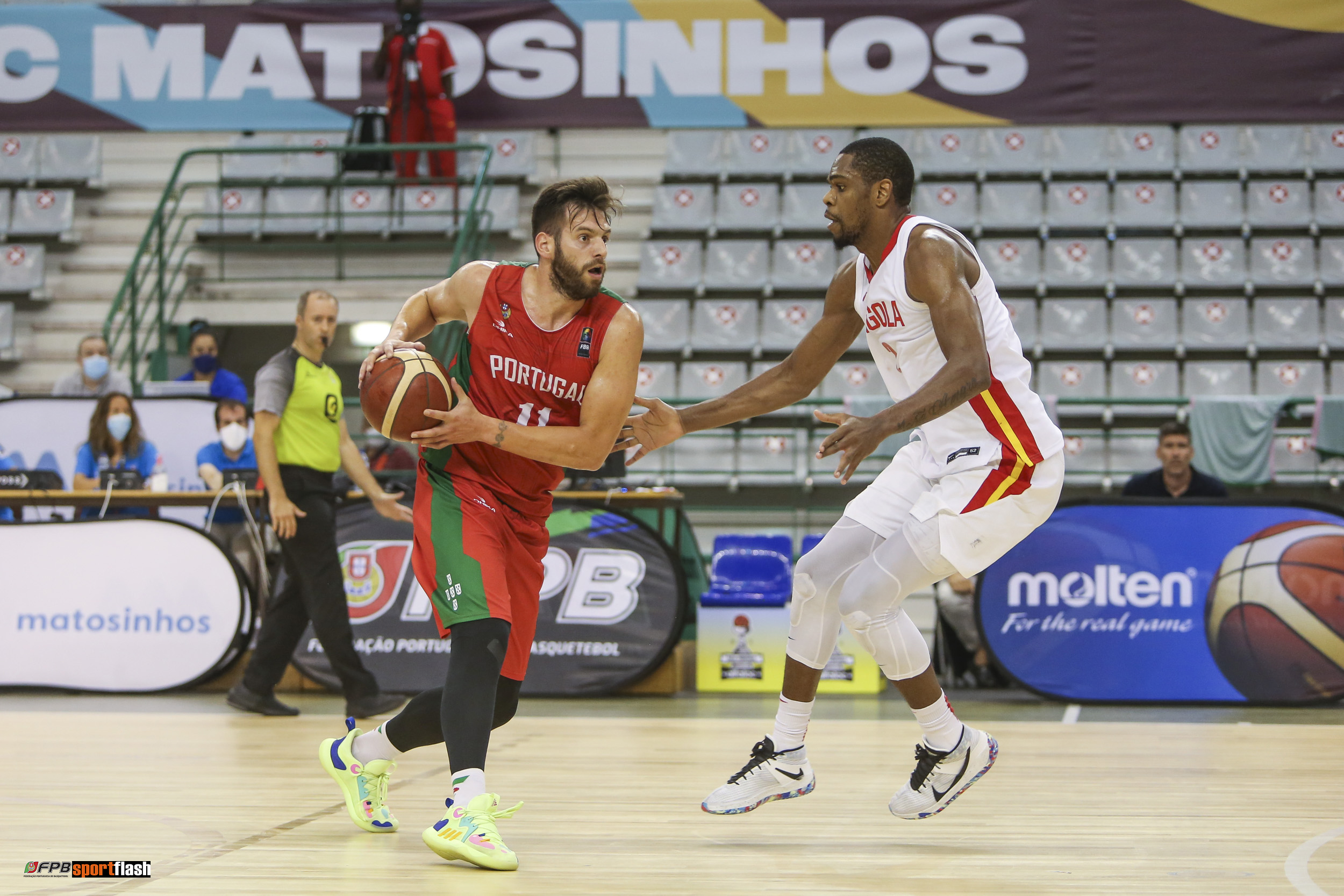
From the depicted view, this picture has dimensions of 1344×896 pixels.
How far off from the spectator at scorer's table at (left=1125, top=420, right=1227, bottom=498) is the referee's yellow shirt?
4.35m

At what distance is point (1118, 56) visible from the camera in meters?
11.1

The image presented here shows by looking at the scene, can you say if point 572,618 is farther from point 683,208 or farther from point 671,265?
point 683,208

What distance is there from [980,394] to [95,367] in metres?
7.48

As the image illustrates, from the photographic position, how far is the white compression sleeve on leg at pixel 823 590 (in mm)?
3533

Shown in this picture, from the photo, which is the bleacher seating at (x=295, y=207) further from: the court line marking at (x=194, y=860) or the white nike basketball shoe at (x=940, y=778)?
the white nike basketball shoe at (x=940, y=778)

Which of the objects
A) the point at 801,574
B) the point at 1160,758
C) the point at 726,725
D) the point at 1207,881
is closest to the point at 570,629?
the point at 726,725

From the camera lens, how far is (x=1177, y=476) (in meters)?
7.39

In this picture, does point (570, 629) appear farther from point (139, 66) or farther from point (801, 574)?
point (139, 66)

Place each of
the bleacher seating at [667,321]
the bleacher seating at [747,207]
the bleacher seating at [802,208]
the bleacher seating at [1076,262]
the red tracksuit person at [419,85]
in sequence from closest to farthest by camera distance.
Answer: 1. the red tracksuit person at [419,85]
2. the bleacher seating at [667,321]
3. the bleacher seating at [1076,262]
4. the bleacher seating at [802,208]
5. the bleacher seating at [747,207]

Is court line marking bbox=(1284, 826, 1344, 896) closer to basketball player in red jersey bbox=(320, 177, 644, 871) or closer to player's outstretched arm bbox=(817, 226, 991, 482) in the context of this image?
player's outstretched arm bbox=(817, 226, 991, 482)

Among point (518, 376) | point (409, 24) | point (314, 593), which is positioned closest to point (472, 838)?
point (518, 376)

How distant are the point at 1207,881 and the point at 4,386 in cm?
1127

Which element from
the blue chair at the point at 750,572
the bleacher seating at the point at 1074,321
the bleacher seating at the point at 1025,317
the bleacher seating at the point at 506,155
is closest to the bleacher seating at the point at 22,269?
the bleacher seating at the point at 506,155

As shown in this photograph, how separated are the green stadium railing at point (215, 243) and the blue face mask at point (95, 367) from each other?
990 mm
